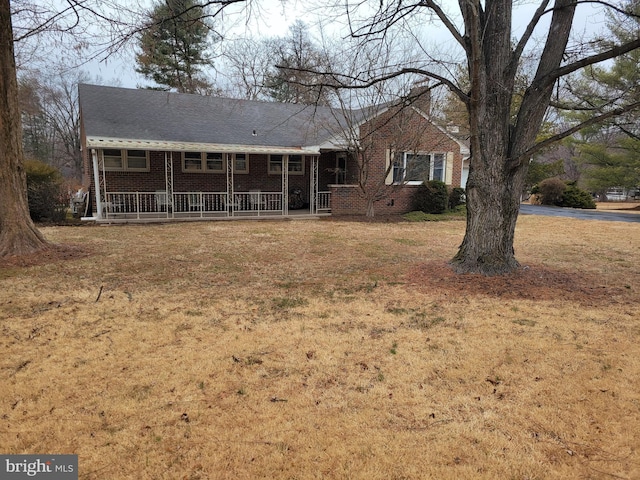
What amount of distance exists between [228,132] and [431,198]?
28.2 ft

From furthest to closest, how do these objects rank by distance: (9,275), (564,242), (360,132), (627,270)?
1. (360,132)
2. (564,242)
3. (627,270)
4. (9,275)

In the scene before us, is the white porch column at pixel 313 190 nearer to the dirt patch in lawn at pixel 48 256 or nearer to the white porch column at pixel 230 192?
the white porch column at pixel 230 192

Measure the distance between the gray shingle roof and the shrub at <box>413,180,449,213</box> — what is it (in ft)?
14.6

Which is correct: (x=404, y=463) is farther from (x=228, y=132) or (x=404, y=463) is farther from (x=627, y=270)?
(x=228, y=132)

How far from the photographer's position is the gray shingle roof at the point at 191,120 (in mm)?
14586

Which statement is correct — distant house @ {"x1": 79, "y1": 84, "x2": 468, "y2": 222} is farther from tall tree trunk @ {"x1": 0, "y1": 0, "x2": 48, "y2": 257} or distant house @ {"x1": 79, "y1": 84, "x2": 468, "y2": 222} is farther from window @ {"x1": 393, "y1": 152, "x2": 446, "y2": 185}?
tall tree trunk @ {"x1": 0, "y1": 0, "x2": 48, "y2": 257}

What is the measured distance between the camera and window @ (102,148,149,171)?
48.4ft

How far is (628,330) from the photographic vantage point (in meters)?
4.45

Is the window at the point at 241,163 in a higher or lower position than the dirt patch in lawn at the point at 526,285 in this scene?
higher

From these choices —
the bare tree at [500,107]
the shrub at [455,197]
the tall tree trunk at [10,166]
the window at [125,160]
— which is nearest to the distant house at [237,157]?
the window at [125,160]

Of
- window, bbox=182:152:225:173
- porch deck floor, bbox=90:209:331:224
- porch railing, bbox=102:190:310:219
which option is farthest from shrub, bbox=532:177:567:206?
window, bbox=182:152:225:173

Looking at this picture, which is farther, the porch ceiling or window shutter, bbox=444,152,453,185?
window shutter, bbox=444,152,453,185

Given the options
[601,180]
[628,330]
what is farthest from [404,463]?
[601,180]

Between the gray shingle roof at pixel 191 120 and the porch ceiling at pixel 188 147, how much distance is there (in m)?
0.45
